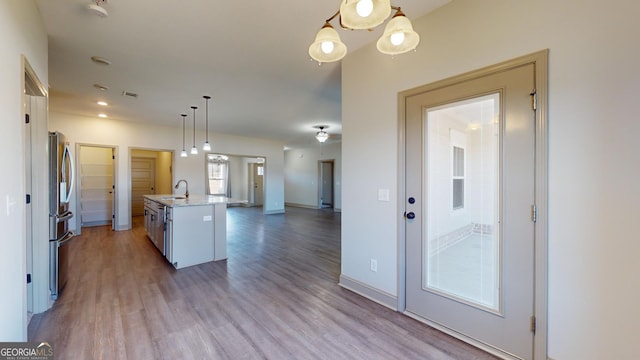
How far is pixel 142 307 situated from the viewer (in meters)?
2.62

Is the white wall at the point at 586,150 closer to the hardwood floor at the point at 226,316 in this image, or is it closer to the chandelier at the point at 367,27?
the hardwood floor at the point at 226,316

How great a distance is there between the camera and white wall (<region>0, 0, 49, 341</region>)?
1526 mm

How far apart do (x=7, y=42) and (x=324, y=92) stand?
138 inches

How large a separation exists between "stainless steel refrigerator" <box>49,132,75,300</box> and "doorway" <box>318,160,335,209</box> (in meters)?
8.58

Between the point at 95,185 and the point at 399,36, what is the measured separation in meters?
8.73

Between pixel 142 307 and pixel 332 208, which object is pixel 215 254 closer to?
pixel 142 307

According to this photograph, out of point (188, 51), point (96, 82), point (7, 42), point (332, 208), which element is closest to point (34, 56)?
point (7, 42)

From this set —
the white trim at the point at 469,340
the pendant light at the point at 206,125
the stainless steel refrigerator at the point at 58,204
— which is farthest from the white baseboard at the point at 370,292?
the pendant light at the point at 206,125

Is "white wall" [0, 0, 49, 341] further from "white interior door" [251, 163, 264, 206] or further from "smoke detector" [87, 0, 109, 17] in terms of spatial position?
"white interior door" [251, 163, 264, 206]

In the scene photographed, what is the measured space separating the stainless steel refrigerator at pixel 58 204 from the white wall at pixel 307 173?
8082 millimetres

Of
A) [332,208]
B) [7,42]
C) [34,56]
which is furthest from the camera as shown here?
[332,208]

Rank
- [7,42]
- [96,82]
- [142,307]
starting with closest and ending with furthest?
1. [7,42]
2. [142,307]
3. [96,82]

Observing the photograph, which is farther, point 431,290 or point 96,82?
point 96,82

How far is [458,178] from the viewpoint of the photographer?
7.45 ft
